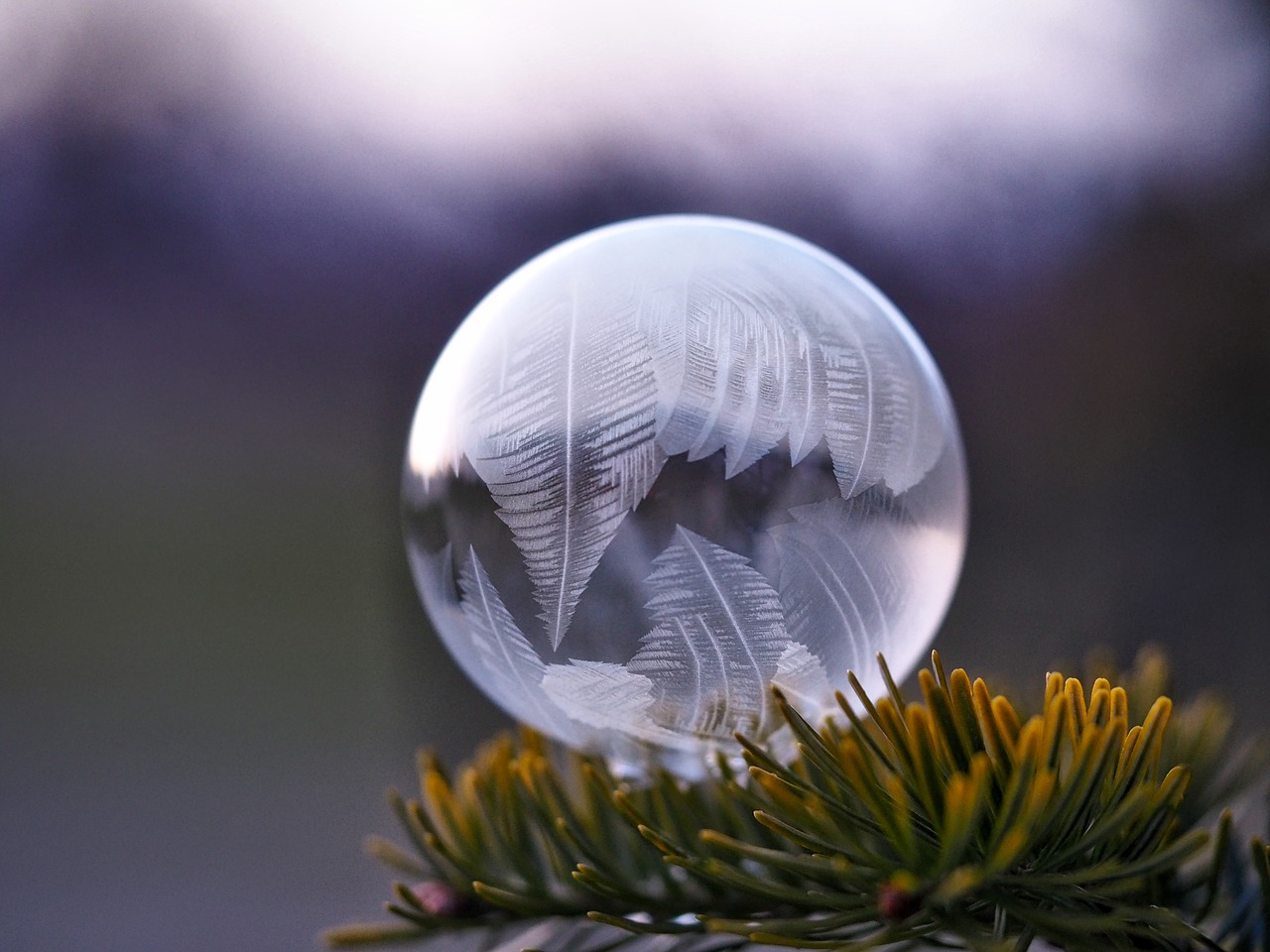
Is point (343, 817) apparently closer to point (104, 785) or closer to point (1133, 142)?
point (104, 785)

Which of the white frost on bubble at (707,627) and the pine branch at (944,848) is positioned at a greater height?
the white frost on bubble at (707,627)

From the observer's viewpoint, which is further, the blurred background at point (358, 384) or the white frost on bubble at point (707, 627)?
the blurred background at point (358, 384)

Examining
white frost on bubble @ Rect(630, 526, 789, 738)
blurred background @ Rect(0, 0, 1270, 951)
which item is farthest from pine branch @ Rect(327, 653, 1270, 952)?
blurred background @ Rect(0, 0, 1270, 951)

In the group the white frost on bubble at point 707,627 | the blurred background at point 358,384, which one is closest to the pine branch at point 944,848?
the white frost on bubble at point 707,627

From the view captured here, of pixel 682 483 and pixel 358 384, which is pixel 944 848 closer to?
pixel 682 483

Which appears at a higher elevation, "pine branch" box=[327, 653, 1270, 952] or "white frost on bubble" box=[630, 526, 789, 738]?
"white frost on bubble" box=[630, 526, 789, 738]

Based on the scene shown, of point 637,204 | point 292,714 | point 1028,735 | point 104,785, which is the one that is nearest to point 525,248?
point 637,204

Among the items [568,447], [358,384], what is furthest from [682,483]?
[358,384]

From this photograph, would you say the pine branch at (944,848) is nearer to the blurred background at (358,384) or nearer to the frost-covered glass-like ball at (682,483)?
the frost-covered glass-like ball at (682,483)

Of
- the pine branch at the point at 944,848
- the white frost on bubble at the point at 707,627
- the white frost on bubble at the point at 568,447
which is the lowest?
the pine branch at the point at 944,848

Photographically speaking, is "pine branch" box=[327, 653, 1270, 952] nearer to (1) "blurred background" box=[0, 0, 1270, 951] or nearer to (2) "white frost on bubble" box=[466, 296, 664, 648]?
(2) "white frost on bubble" box=[466, 296, 664, 648]
